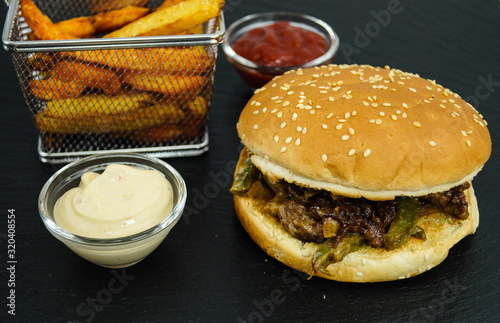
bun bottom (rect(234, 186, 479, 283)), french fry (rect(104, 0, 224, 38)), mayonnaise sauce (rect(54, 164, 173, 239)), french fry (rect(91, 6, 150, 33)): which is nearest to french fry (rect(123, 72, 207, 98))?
french fry (rect(104, 0, 224, 38))

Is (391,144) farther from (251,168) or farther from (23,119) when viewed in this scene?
(23,119)

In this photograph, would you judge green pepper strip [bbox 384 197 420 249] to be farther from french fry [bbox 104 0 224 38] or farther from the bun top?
french fry [bbox 104 0 224 38]

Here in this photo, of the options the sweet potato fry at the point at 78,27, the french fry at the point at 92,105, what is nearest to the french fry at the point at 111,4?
the sweet potato fry at the point at 78,27

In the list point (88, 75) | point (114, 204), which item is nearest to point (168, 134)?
point (88, 75)

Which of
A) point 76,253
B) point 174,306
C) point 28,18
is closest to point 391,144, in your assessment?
point 174,306

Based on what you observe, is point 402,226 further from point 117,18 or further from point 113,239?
point 117,18

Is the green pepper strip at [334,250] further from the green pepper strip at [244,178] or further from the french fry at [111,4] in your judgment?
the french fry at [111,4]
